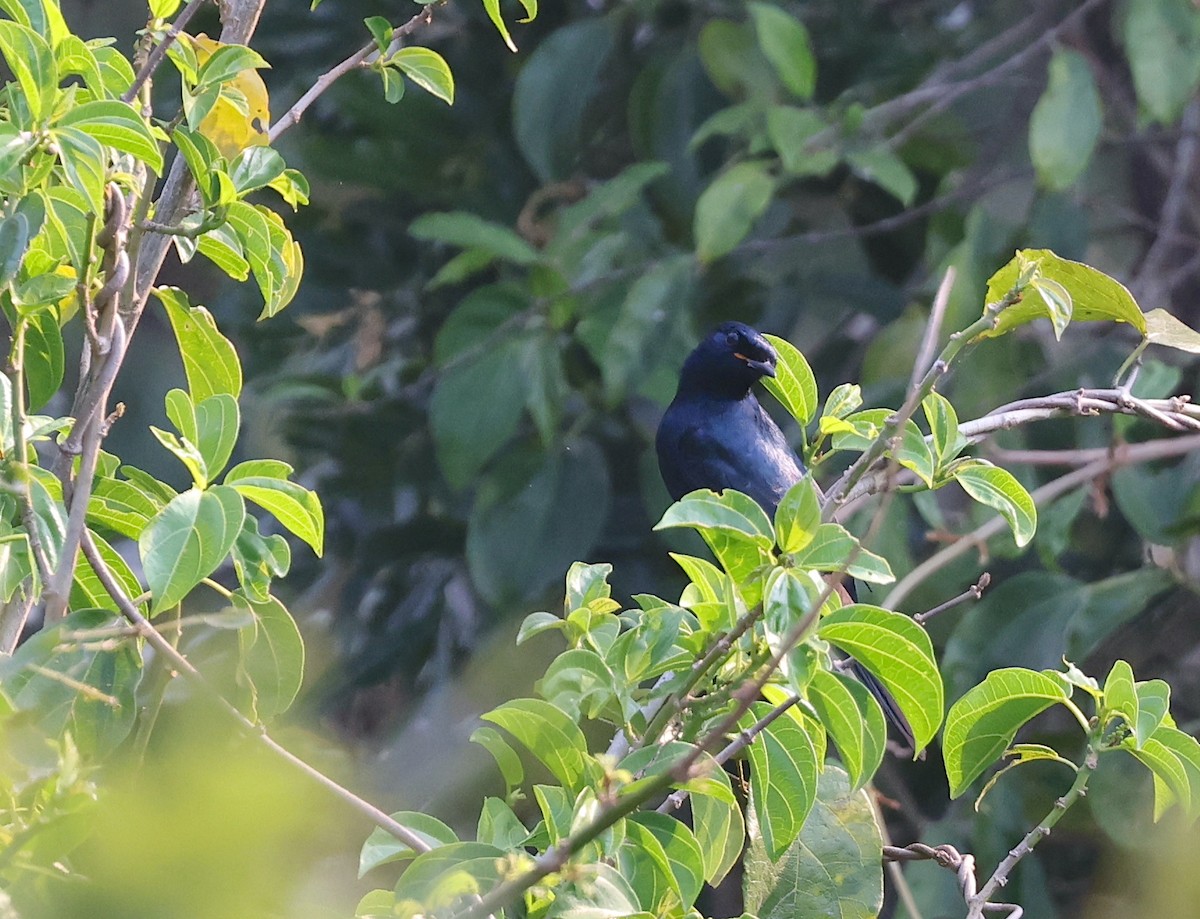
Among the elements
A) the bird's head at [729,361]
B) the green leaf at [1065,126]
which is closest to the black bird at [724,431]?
the bird's head at [729,361]

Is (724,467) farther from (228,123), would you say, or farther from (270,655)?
(270,655)

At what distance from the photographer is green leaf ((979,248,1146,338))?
1.22m

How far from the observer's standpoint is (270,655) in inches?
49.0

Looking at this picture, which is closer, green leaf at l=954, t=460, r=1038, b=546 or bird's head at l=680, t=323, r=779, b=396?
green leaf at l=954, t=460, r=1038, b=546

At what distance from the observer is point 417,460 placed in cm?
393

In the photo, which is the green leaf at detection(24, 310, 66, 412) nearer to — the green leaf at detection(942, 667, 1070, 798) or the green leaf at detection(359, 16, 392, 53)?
the green leaf at detection(359, 16, 392, 53)

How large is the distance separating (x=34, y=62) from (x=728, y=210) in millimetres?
2262

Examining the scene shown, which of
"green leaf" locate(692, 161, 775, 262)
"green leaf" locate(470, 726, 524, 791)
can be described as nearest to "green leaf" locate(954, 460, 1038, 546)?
"green leaf" locate(470, 726, 524, 791)

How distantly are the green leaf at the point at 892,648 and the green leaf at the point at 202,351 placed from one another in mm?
671

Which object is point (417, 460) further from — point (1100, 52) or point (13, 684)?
point (13, 684)

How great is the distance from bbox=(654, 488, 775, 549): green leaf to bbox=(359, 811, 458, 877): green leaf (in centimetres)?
34

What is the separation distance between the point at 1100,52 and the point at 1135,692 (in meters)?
3.20

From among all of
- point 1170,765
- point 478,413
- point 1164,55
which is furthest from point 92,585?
point 1164,55

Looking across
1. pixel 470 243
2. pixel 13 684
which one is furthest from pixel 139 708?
pixel 470 243
